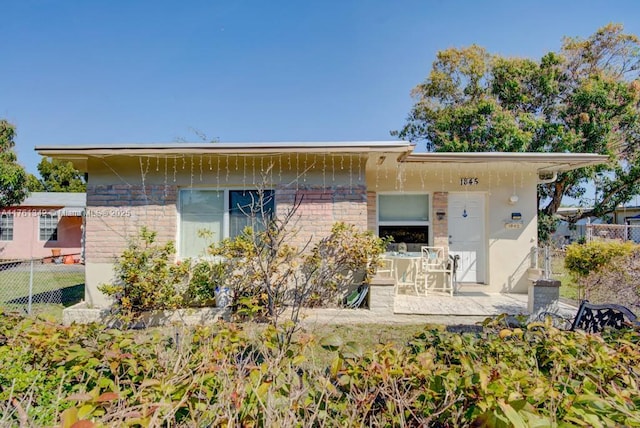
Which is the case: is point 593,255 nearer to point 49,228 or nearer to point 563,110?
point 563,110

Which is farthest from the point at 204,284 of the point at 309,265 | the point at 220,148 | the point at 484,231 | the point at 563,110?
the point at 563,110

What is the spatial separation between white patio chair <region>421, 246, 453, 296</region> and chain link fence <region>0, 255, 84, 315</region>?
27.4 feet

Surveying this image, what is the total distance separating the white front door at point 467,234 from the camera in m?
9.21

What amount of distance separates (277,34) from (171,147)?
5799 millimetres

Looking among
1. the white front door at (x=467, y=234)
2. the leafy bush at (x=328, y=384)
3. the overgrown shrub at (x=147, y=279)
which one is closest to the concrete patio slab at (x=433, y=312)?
the white front door at (x=467, y=234)

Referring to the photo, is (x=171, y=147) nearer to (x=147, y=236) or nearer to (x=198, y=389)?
(x=147, y=236)

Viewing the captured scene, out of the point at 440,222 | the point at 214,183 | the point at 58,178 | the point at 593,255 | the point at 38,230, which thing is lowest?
the point at 593,255

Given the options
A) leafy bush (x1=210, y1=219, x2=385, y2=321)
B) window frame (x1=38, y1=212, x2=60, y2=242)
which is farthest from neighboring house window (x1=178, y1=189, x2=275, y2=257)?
window frame (x1=38, y1=212, x2=60, y2=242)

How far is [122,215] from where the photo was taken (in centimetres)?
711

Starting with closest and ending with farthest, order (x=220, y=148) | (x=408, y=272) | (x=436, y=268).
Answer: (x=220, y=148) < (x=408, y=272) < (x=436, y=268)

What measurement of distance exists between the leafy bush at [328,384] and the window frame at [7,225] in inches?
896

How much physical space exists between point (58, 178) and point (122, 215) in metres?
31.7

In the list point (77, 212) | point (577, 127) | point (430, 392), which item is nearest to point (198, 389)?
point (430, 392)

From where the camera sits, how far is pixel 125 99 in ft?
43.6
